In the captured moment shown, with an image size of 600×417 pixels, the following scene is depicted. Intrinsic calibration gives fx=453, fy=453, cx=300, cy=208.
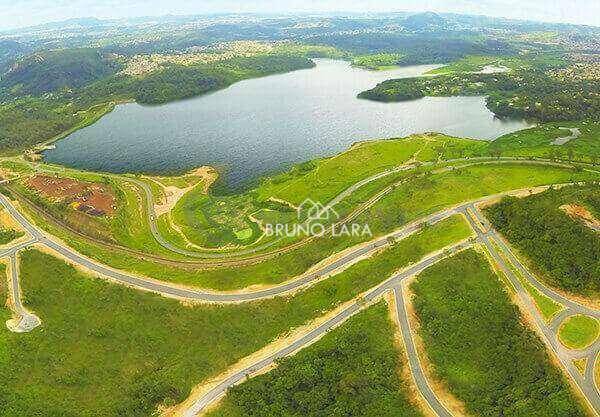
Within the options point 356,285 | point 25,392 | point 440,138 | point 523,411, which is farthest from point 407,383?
point 440,138

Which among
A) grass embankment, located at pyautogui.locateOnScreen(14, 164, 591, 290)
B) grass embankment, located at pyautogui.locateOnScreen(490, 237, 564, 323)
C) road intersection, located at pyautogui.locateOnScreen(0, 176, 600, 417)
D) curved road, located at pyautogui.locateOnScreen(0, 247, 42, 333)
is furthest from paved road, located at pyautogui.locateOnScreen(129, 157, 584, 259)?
grass embankment, located at pyautogui.locateOnScreen(490, 237, 564, 323)

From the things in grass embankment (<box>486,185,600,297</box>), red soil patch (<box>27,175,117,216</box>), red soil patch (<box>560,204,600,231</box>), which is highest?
red soil patch (<box>560,204,600,231</box>)

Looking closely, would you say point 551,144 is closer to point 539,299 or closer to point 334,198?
point 334,198

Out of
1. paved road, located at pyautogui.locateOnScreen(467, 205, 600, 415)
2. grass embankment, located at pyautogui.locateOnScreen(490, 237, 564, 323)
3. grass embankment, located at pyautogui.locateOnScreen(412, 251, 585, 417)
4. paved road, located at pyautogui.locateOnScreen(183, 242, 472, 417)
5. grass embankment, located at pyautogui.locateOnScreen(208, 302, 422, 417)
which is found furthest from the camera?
grass embankment, located at pyautogui.locateOnScreen(490, 237, 564, 323)

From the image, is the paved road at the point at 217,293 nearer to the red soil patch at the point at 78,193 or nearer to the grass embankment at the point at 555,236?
the grass embankment at the point at 555,236

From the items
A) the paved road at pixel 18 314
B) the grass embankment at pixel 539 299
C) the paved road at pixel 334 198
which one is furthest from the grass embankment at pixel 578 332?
the paved road at pixel 18 314

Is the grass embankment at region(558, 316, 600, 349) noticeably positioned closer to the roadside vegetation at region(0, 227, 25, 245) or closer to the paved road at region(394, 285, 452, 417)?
the paved road at region(394, 285, 452, 417)

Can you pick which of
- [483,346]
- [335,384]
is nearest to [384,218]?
[483,346]
